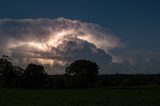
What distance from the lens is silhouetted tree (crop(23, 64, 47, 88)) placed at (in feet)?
349

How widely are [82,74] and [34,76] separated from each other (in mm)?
13827

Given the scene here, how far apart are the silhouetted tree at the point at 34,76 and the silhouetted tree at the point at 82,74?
25.2ft

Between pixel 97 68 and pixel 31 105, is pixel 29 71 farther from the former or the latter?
pixel 31 105

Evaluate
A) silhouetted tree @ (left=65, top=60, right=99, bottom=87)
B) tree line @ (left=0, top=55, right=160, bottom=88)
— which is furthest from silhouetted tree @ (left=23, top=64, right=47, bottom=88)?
silhouetted tree @ (left=65, top=60, right=99, bottom=87)

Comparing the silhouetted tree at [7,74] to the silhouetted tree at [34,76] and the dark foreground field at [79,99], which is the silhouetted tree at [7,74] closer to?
the silhouetted tree at [34,76]

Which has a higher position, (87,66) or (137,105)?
(87,66)

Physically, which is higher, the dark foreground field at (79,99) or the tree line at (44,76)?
the tree line at (44,76)

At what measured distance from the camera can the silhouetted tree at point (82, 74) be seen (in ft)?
368

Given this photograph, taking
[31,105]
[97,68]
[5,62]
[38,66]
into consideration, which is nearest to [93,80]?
[97,68]

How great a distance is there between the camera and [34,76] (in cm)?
10875

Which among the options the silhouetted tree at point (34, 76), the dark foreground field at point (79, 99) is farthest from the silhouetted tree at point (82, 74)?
the dark foreground field at point (79, 99)

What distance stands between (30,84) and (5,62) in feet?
35.7

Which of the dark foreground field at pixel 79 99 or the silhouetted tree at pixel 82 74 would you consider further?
the silhouetted tree at pixel 82 74

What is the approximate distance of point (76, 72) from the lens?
11425 cm
